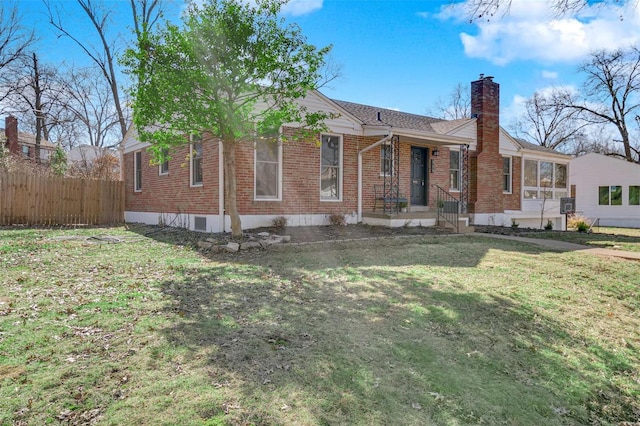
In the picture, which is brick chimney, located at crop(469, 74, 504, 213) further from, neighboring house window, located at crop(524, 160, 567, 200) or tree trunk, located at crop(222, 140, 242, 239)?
tree trunk, located at crop(222, 140, 242, 239)

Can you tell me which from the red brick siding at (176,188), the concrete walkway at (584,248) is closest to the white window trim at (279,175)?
the red brick siding at (176,188)

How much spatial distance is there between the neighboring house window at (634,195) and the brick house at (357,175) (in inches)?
491

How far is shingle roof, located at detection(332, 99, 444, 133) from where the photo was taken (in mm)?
14164

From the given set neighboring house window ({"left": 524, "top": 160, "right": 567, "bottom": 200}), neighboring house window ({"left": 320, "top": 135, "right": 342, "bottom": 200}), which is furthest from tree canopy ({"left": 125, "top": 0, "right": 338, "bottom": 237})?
neighboring house window ({"left": 524, "top": 160, "right": 567, "bottom": 200})

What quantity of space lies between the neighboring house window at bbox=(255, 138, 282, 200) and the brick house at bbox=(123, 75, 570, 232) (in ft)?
0.10

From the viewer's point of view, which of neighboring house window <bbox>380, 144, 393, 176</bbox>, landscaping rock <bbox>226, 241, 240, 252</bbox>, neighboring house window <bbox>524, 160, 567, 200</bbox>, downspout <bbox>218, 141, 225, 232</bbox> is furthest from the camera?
neighboring house window <bbox>524, 160, 567, 200</bbox>

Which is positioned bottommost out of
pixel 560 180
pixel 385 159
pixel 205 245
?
pixel 205 245

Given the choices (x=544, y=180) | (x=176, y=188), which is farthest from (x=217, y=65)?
(x=544, y=180)

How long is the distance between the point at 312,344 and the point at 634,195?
31.2m

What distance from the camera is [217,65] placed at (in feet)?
26.7

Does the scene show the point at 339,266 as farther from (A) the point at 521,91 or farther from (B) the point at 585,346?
(A) the point at 521,91

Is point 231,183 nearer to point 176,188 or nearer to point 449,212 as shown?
point 176,188

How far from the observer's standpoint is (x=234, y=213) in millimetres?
9359

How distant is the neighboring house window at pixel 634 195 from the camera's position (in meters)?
26.5
